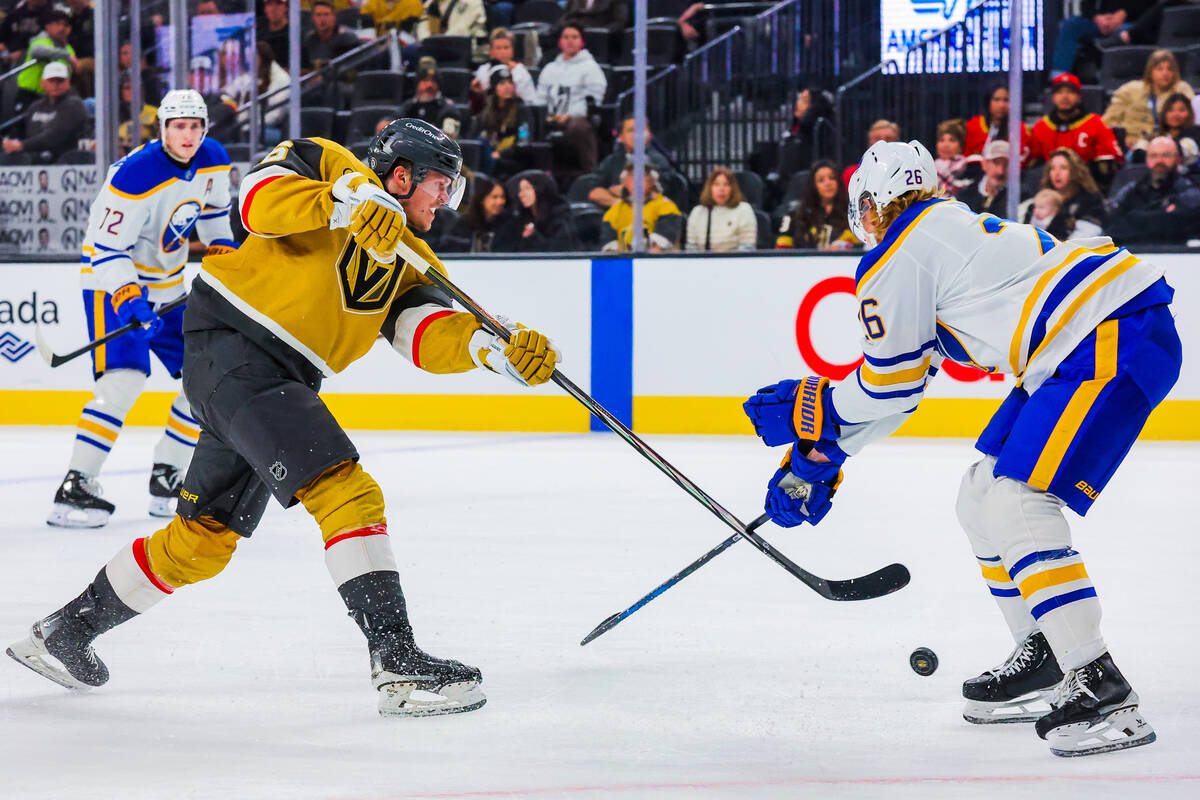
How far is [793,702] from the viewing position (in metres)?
2.48

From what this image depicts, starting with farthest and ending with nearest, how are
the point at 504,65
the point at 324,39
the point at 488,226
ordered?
the point at 324,39, the point at 504,65, the point at 488,226

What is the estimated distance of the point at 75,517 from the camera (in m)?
4.39

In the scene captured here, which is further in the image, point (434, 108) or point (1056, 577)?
point (434, 108)

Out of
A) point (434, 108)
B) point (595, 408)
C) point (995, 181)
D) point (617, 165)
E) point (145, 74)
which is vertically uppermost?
point (145, 74)

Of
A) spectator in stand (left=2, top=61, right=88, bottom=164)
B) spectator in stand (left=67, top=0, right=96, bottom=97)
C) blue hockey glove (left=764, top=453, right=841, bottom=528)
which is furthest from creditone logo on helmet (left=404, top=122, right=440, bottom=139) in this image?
spectator in stand (left=67, top=0, right=96, bottom=97)

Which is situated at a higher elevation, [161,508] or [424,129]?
[424,129]

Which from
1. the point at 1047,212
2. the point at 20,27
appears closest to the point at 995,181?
the point at 1047,212

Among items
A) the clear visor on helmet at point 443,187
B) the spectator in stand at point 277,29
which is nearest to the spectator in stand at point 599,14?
the spectator in stand at point 277,29

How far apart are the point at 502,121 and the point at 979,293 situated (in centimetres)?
593

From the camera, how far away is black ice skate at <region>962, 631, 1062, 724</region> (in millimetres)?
2393

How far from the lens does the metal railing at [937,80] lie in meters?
6.99

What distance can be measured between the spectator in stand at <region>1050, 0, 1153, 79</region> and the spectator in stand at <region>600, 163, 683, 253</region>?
224 cm

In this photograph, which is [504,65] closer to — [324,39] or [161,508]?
[324,39]

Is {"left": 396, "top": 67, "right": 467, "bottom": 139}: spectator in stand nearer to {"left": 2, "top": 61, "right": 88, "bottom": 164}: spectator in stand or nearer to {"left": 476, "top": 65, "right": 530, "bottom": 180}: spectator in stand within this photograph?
{"left": 476, "top": 65, "right": 530, "bottom": 180}: spectator in stand
